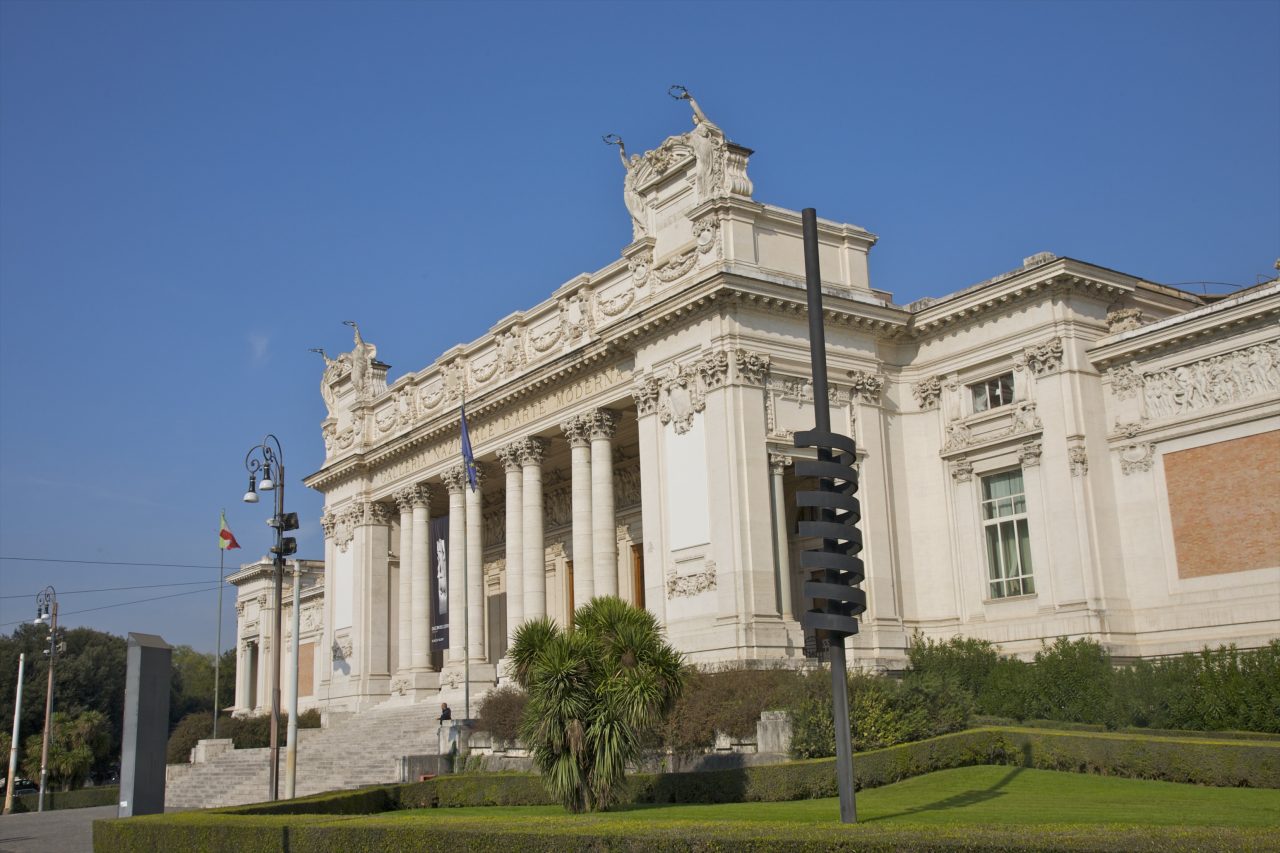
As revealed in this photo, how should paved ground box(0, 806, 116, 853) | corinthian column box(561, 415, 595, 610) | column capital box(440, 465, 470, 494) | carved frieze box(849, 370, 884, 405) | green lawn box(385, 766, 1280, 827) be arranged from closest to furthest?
green lawn box(385, 766, 1280, 827) → paved ground box(0, 806, 116, 853) → carved frieze box(849, 370, 884, 405) → corinthian column box(561, 415, 595, 610) → column capital box(440, 465, 470, 494)

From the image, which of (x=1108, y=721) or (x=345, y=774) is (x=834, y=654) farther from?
(x=345, y=774)

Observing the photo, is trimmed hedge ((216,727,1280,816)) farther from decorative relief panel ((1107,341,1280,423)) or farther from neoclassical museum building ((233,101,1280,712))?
decorative relief panel ((1107,341,1280,423))

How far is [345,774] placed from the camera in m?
39.4

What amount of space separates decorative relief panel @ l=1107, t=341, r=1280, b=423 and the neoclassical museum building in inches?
2.3

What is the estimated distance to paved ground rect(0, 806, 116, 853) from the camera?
28053 mm

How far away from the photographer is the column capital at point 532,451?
140ft

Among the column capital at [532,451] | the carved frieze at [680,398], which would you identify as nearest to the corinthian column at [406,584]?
the column capital at [532,451]

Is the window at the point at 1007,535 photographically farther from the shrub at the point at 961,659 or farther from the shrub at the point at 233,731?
the shrub at the point at 233,731

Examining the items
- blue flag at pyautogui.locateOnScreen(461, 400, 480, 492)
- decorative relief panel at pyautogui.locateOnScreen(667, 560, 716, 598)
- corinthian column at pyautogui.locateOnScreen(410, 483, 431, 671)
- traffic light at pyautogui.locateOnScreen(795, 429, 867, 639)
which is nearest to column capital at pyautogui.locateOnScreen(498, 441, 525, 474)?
blue flag at pyautogui.locateOnScreen(461, 400, 480, 492)

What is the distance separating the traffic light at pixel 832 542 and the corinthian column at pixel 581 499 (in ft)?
84.1

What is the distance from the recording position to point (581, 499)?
40.2 meters

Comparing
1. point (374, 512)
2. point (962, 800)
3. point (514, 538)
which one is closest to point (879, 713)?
point (962, 800)

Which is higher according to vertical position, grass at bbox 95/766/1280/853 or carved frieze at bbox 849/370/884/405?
carved frieze at bbox 849/370/884/405

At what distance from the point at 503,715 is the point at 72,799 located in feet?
103
